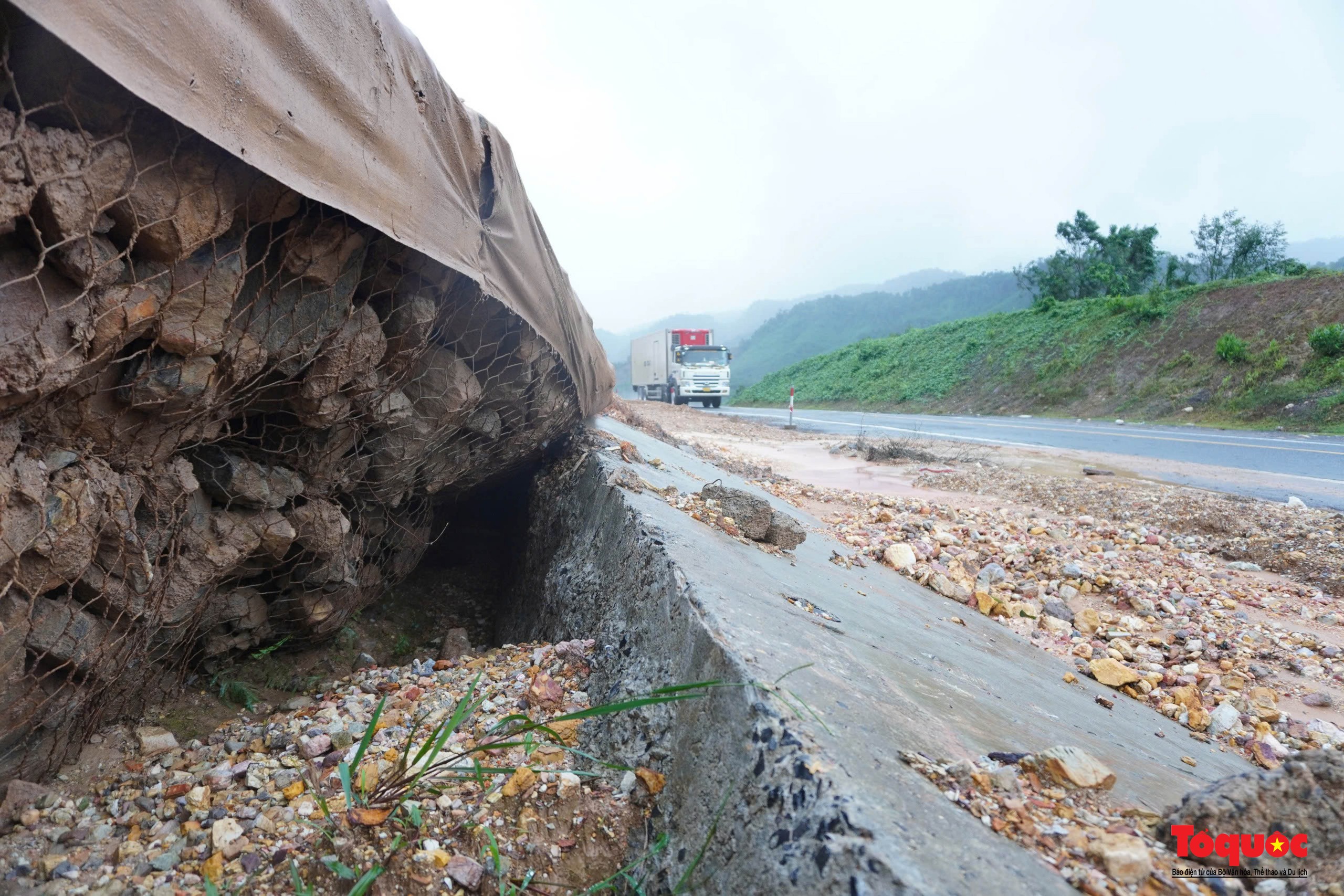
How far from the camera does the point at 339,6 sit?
5.16ft

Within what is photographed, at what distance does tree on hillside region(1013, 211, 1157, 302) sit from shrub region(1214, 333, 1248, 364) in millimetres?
8146

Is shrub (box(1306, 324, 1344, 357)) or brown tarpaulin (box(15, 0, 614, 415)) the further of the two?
shrub (box(1306, 324, 1344, 357))

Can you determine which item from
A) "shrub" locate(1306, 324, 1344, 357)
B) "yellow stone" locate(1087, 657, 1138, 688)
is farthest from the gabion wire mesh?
"shrub" locate(1306, 324, 1344, 357)

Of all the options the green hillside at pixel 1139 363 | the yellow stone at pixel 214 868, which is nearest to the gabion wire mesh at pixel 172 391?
the yellow stone at pixel 214 868

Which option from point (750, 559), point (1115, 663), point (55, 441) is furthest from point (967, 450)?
point (55, 441)

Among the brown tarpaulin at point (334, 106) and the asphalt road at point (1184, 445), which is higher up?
the brown tarpaulin at point (334, 106)

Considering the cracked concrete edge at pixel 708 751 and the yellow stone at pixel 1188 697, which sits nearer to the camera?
the cracked concrete edge at pixel 708 751

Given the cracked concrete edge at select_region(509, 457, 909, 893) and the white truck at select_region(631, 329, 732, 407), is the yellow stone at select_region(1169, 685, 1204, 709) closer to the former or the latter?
the cracked concrete edge at select_region(509, 457, 909, 893)

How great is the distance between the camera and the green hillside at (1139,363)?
43.6 ft

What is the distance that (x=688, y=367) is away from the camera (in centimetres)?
1961

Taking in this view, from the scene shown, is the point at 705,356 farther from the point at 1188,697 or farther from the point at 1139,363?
the point at 1188,697

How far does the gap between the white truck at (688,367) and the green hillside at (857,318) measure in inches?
960

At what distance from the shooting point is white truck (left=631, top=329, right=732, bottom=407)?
19.7 m
